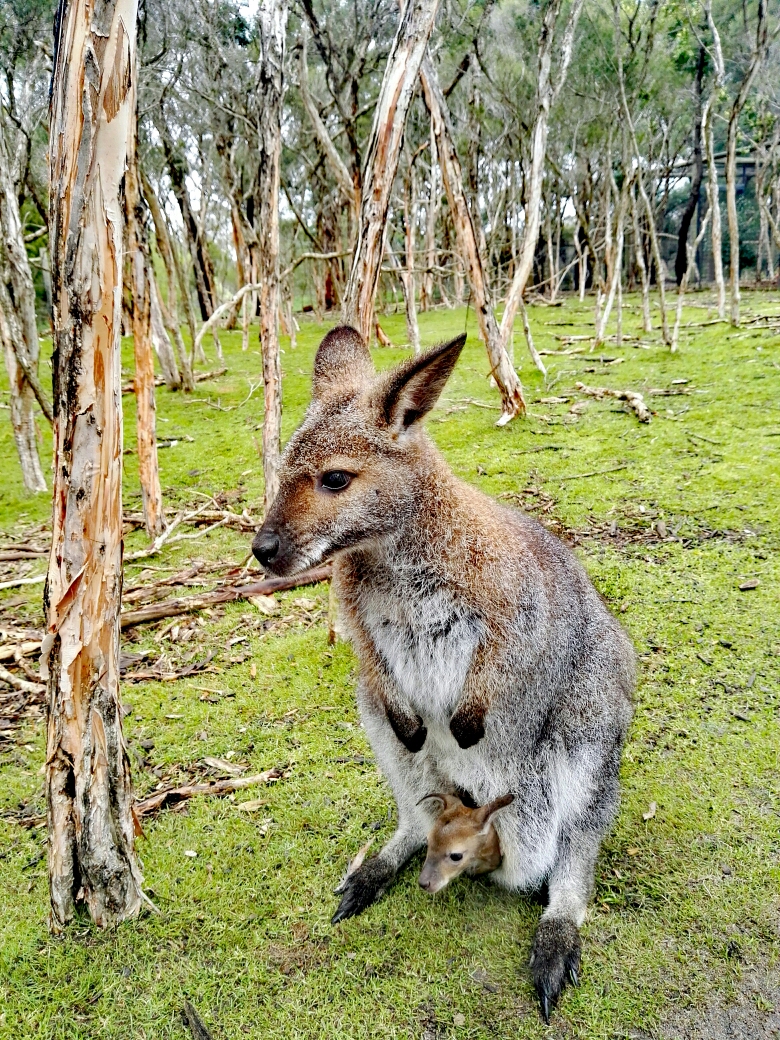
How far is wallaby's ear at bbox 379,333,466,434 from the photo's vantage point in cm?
185

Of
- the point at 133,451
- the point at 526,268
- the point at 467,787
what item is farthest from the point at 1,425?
the point at 467,787

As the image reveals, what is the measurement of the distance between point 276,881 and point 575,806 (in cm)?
95

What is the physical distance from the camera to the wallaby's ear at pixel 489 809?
6.86ft

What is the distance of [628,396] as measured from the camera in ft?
22.7

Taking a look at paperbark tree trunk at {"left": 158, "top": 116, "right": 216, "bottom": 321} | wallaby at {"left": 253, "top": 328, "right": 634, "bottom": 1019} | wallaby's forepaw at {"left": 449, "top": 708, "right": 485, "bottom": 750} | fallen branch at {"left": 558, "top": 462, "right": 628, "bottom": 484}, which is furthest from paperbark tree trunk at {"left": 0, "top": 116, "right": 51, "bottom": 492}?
paperbark tree trunk at {"left": 158, "top": 116, "right": 216, "bottom": 321}

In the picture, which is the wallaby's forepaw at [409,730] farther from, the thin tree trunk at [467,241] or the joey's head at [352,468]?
the thin tree trunk at [467,241]

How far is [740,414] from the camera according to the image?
20.4 feet

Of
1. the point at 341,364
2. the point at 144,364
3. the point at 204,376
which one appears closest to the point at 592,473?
the point at 144,364

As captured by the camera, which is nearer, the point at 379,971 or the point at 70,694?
the point at 70,694

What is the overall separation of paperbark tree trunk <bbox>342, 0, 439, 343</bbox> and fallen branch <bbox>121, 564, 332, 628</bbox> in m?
1.42

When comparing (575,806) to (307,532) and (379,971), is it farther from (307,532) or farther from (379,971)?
(307,532)

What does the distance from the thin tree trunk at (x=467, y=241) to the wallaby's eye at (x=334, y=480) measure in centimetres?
403

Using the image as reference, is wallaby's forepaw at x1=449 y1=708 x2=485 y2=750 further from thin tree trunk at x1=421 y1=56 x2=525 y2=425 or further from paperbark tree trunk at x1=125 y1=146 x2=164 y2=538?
thin tree trunk at x1=421 y1=56 x2=525 y2=425

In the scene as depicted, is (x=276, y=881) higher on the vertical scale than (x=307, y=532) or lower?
lower
